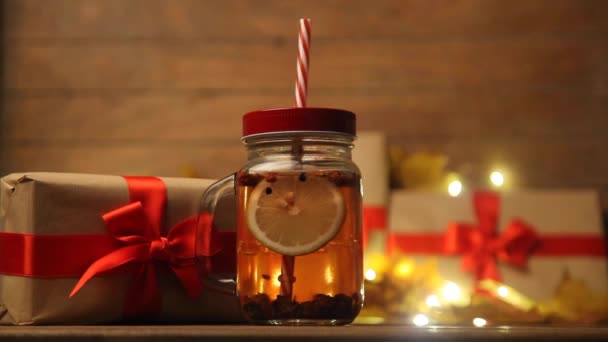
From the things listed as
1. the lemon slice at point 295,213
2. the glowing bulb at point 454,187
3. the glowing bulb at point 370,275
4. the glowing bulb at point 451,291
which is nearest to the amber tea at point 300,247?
the lemon slice at point 295,213

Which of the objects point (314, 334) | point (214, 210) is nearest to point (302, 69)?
point (214, 210)

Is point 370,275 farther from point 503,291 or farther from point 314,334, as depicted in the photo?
point 314,334

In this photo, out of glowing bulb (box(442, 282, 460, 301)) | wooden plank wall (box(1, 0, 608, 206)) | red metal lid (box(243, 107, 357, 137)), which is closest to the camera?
red metal lid (box(243, 107, 357, 137))

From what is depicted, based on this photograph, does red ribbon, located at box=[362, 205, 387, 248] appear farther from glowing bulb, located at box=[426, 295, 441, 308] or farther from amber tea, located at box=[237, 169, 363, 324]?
amber tea, located at box=[237, 169, 363, 324]

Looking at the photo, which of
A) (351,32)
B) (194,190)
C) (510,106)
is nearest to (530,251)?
(510,106)

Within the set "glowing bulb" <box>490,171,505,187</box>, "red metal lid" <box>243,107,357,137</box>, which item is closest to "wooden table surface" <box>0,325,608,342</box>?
"red metal lid" <box>243,107,357,137</box>

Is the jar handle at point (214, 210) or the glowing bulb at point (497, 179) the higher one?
the glowing bulb at point (497, 179)

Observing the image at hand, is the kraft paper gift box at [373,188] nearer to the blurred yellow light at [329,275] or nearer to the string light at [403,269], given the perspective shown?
the string light at [403,269]
